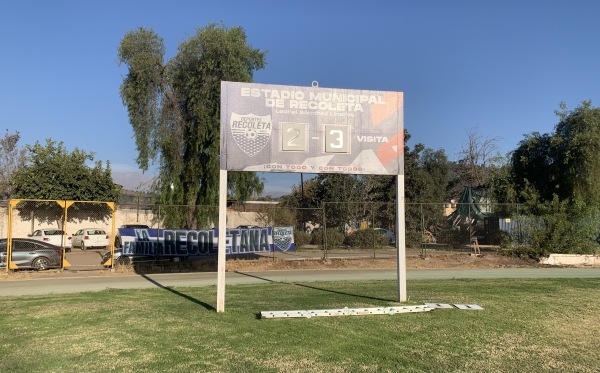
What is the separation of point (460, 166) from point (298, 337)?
5654 centimetres

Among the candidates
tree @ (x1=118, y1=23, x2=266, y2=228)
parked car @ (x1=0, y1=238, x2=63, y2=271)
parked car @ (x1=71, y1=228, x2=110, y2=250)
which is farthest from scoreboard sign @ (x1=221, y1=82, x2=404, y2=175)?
parked car @ (x1=71, y1=228, x2=110, y2=250)

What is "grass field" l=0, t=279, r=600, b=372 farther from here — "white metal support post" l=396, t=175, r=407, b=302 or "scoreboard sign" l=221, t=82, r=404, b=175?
"scoreboard sign" l=221, t=82, r=404, b=175

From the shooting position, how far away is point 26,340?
258 inches

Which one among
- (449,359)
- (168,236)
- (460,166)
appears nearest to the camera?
(449,359)

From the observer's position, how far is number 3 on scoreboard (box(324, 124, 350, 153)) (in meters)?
9.23

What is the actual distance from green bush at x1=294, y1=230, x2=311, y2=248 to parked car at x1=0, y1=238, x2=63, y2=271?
1361 cm

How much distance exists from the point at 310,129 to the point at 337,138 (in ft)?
1.91

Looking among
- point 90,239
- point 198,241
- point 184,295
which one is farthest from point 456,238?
point 90,239

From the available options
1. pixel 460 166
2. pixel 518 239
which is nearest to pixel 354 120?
pixel 518 239

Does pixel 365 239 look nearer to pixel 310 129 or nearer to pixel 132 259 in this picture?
pixel 132 259

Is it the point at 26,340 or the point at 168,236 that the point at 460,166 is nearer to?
the point at 168,236

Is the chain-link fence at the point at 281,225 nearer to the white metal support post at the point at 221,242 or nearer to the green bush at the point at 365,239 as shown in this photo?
the green bush at the point at 365,239

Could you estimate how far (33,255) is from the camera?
1756 centimetres

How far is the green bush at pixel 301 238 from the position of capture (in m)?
28.3
